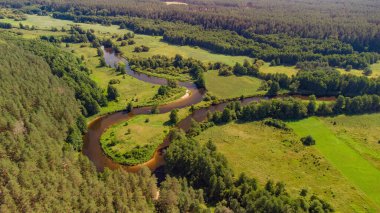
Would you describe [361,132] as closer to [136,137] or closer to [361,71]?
[361,71]

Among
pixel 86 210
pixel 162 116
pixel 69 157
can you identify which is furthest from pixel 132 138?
pixel 86 210

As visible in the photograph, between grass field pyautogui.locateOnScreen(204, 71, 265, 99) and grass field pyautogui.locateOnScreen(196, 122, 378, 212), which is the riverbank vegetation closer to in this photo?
grass field pyautogui.locateOnScreen(196, 122, 378, 212)

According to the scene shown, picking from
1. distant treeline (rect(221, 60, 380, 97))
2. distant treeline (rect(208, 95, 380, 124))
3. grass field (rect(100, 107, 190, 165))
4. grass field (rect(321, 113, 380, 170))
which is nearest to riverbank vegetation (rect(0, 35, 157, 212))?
grass field (rect(100, 107, 190, 165))

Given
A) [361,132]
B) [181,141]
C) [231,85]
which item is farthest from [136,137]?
[361,132]

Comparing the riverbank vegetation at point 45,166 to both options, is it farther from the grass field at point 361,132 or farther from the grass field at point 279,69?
the grass field at point 279,69

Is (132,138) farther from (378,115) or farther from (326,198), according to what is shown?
(378,115)

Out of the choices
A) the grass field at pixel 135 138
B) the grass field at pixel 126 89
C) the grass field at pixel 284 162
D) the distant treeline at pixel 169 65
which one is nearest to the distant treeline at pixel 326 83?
the distant treeline at pixel 169 65
